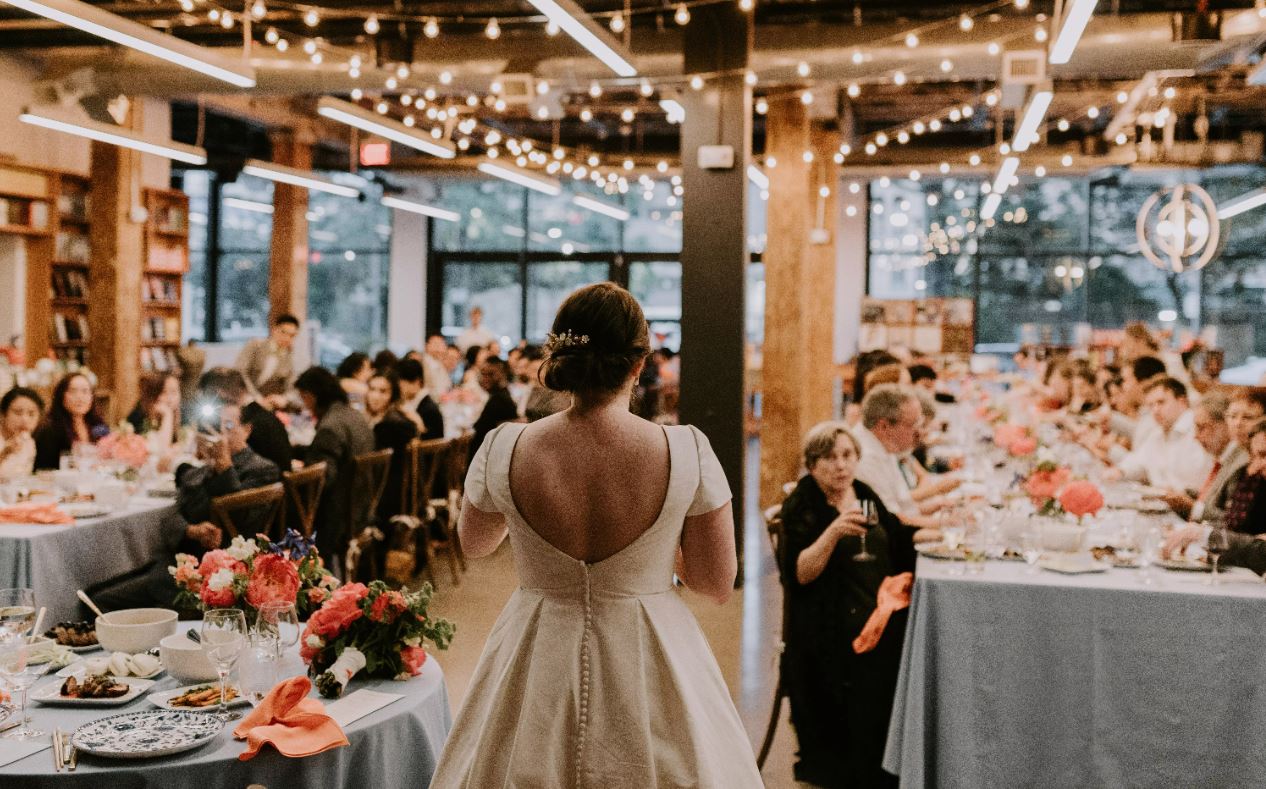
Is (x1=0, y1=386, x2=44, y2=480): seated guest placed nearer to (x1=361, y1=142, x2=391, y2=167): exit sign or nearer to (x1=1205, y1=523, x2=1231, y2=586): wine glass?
(x1=1205, y1=523, x2=1231, y2=586): wine glass

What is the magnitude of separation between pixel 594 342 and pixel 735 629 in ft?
14.9

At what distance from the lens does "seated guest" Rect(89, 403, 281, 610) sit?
16.1ft

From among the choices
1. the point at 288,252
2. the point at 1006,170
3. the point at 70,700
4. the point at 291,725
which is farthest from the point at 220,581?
the point at 288,252

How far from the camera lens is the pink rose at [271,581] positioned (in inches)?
103

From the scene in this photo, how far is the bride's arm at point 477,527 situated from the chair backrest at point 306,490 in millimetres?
3462

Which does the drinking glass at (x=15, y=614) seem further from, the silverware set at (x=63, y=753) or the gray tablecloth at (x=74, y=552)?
the gray tablecloth at (x=74, y=552)

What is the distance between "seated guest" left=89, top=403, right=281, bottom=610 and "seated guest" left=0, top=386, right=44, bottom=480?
129 centimetres

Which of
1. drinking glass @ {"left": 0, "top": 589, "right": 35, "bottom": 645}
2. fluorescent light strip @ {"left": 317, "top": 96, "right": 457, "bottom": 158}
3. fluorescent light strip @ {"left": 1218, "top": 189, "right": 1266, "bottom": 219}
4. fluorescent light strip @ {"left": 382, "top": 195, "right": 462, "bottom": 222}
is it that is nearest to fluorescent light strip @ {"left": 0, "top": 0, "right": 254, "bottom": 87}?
fluorescent light strip @ {"left": 317, "top": 96, "right": 457, "bottom": 158}

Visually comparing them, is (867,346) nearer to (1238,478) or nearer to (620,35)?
(620,35)

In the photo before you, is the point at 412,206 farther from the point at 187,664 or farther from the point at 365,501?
the point at 187,664

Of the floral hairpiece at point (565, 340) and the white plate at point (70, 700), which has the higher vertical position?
the floral hairpiece at point (565, 340)

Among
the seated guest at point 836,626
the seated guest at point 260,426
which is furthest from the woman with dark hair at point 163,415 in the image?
the seated guest at point 836,626

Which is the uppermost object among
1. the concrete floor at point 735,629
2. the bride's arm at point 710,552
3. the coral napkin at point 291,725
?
the bride's arm at point 710,552

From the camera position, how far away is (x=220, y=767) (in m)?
2.17
